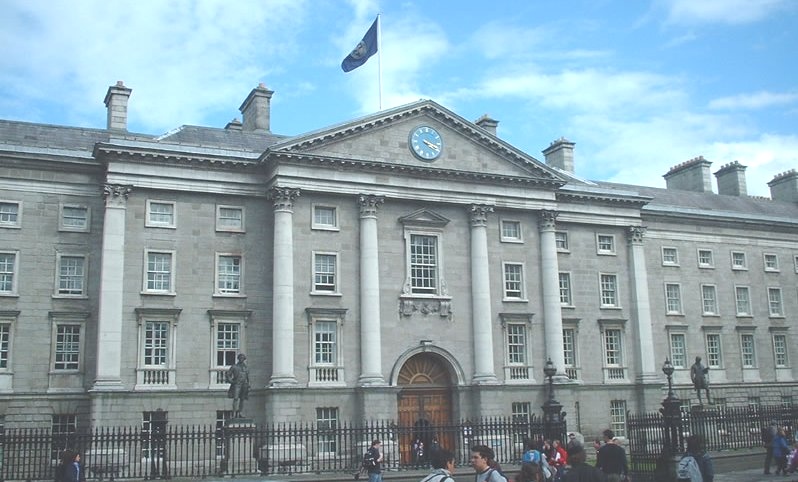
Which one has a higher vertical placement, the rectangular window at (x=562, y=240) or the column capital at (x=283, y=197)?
the column capital at (x=283, y=197)

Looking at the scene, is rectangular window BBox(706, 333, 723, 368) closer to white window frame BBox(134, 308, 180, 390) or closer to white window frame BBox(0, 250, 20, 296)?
white window frame BBox(134, 308, 180, 390)

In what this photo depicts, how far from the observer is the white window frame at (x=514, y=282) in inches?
1724

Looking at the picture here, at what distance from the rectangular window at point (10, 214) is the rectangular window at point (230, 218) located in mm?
8395

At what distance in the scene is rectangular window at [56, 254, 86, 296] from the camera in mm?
37219

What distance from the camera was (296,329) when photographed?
38.8 meters

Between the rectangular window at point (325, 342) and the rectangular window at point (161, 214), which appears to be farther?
the rectangular window at point (325, 342)

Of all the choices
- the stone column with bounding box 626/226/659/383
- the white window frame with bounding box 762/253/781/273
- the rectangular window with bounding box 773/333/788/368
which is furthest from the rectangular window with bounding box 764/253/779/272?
the stone column with bounding box 626/226/659/383

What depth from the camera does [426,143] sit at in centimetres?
4278

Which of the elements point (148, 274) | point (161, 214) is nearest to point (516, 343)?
point (148, 274)

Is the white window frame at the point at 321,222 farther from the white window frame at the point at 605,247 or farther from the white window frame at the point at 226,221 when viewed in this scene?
the white window frame at the point at 605,247

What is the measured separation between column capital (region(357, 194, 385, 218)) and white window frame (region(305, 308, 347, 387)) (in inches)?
183

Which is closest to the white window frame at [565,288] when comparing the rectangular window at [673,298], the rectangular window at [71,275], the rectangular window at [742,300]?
the rectangular window at [673,298]

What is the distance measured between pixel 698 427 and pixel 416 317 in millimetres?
15152

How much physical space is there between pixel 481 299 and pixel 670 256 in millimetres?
15283
